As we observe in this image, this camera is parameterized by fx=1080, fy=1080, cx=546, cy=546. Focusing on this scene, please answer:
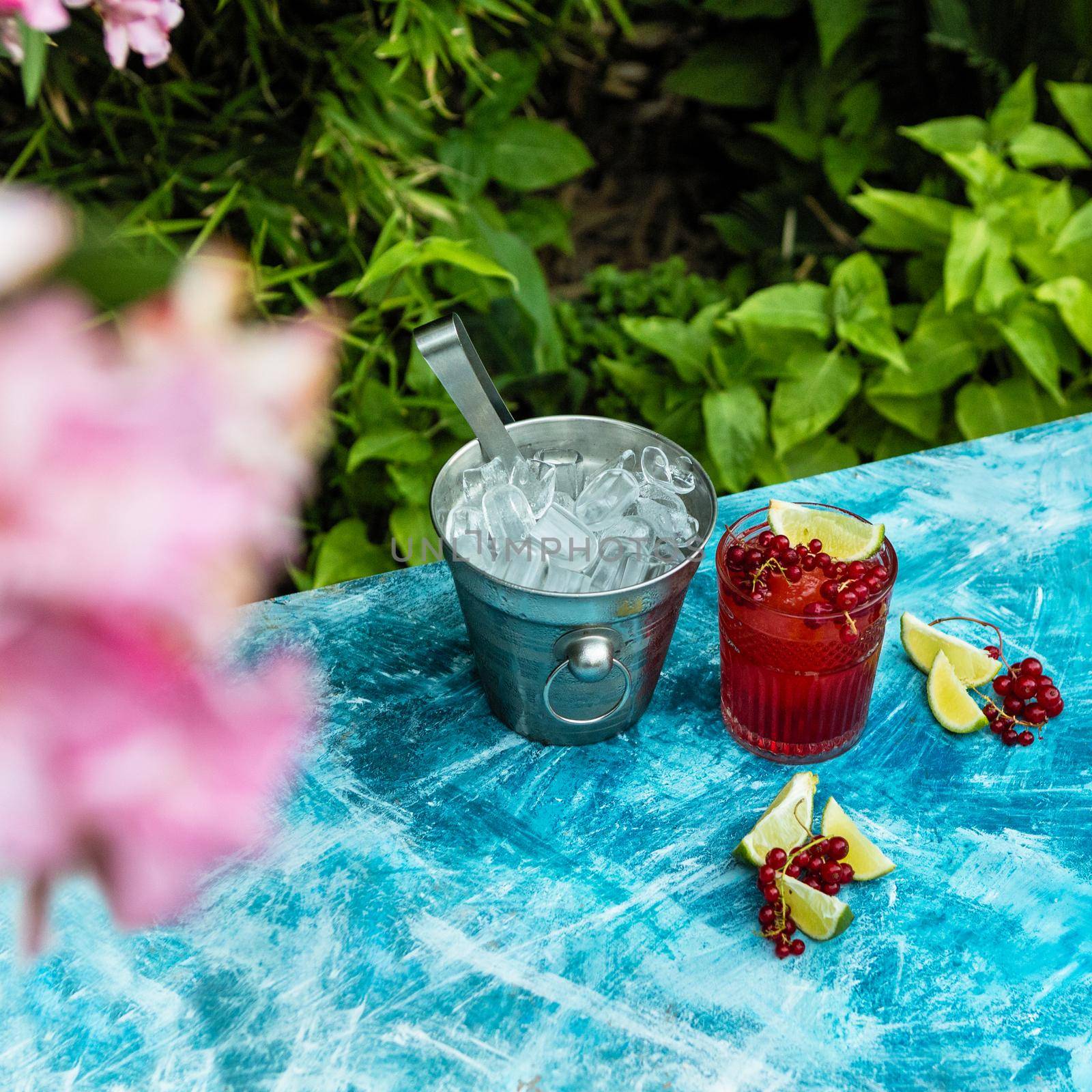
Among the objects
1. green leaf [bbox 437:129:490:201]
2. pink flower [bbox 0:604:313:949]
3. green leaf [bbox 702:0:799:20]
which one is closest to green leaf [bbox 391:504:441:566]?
green leaf [bbox 437:129:490:201]

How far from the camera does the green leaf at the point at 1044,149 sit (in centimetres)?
181

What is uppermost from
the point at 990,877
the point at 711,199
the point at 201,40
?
the point at 201,40

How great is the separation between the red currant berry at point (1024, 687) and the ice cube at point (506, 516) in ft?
1.51

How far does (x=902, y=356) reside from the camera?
1746 mm

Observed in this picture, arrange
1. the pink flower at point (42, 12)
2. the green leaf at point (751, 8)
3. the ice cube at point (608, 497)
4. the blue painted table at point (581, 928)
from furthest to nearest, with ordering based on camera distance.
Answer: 1. the green leaf at point (751, 8)
2. the ice cube at point (608, 497)
3. the blue painted table at point (581, 928)
4. the pink flower at point (42, 12)

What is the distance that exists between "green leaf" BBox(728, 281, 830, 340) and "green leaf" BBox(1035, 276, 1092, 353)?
0.32 meters

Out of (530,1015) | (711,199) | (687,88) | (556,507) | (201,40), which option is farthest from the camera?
(711,199)

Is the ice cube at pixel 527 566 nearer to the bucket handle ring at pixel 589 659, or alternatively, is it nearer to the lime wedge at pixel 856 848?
the bucket handle ring at pixel 589 659

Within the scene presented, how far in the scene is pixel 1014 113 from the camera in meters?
1.86

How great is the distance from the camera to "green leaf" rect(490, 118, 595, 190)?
201 cm

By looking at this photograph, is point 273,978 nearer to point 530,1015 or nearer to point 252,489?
point 530,1015

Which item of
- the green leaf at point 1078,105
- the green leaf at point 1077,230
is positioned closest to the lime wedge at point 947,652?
the green leaf at point 1077,230

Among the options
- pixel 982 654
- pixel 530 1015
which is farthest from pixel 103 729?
pixel 982 654

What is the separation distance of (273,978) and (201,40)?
5.01ft
